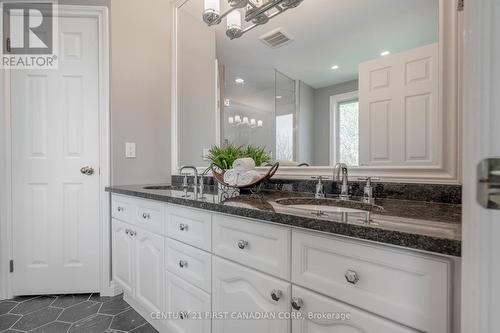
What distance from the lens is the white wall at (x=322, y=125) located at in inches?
54.3

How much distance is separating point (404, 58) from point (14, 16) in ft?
8.48

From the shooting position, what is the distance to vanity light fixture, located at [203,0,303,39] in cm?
156

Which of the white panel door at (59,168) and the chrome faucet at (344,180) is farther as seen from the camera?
the white panel door at (59,168)

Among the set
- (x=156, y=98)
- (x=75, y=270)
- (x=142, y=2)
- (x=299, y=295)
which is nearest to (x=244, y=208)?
(x=299, y=295)

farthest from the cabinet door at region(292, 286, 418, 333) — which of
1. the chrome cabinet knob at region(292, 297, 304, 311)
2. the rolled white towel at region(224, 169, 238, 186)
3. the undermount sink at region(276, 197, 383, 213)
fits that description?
the rolled white towel at region(224, 169, 238, 186)

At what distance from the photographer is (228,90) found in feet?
6.47

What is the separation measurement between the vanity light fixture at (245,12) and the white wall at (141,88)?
0.53 meters

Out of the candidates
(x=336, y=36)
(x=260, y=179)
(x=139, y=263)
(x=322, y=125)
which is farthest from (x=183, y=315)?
(x=336, y=36)

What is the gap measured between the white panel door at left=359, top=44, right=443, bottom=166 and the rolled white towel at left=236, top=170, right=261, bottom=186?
51 centimetres

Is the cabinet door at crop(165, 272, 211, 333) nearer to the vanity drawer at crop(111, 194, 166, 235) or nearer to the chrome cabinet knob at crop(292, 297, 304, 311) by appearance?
the vanity drawer at crop(111, 194, 166, 235)

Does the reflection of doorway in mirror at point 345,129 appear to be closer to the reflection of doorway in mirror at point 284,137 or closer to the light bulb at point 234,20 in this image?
the reflection of doorway in mirror at point 284,137

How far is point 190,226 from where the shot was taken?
3.95 ft

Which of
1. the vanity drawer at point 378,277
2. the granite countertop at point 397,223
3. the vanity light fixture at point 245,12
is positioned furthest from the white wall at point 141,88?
the vanity drawer at point 378,277

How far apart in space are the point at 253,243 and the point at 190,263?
42 cm
